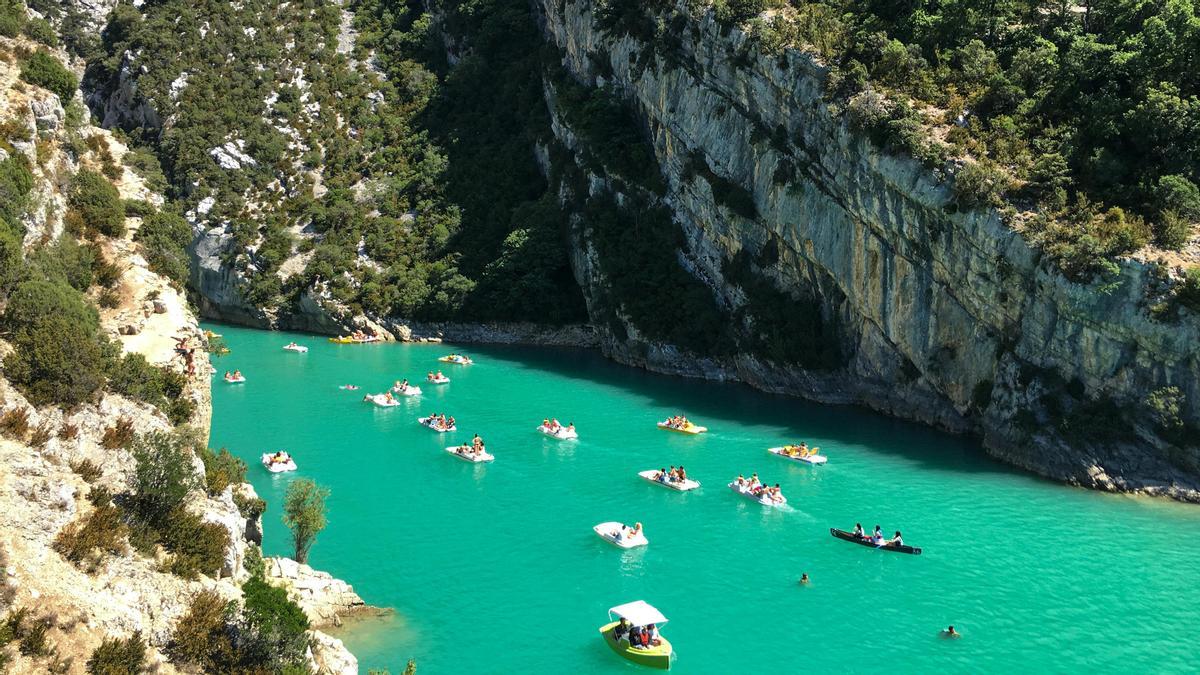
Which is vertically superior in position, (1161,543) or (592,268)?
(592,268)

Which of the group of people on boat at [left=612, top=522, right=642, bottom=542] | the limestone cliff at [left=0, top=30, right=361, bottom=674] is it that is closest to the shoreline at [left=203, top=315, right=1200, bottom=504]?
the group of people on boat at [left=612, top=522, right=642, bottom=542]

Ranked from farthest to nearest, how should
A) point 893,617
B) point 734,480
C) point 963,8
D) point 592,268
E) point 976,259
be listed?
1. point 592,268
2. point 963,8
3. point 976,259
4. point 734,480
5. point 893,617

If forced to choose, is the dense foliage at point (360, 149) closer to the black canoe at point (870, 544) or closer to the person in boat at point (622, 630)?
the black canoe at point (870, 544)

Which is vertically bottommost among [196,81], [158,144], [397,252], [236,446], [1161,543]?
[236,446]

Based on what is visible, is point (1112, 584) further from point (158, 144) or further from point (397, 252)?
point (158, 144)

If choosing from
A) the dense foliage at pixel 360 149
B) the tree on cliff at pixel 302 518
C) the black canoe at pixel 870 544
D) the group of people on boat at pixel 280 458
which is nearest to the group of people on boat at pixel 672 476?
the black canoe at pixel 870 544

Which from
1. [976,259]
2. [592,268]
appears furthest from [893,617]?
[592,268]

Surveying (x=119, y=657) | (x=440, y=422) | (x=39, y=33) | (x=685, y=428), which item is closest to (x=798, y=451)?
(x=685, y=428)

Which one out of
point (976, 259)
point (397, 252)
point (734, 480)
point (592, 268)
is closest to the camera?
point (734, 480)
